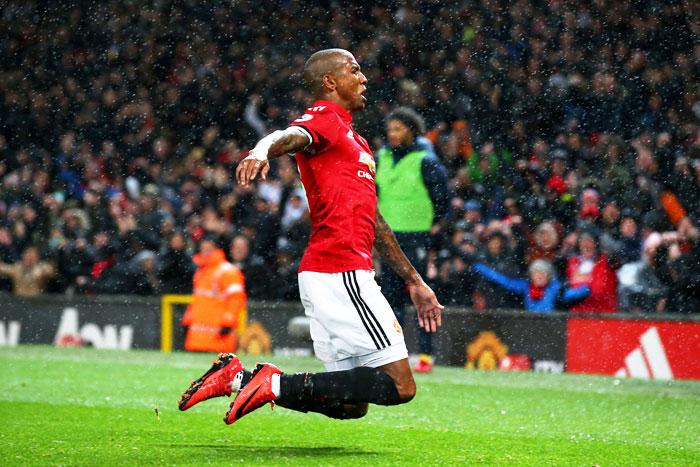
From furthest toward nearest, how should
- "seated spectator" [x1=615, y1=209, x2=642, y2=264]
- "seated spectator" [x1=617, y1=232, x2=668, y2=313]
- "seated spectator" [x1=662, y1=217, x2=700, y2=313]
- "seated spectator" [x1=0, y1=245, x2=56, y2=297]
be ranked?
1. "seated spectator" [x1=0, y1=245, x2=56, y2=297]
2. "seated spectator" [x1=615, y1=209, x2=642, y2=264]
3. "seated spectator" [x1=617, y1=232, x2=668, y2=313]
4. "seated spectator" [x1=662, y1=217, x2=700, y2=313]

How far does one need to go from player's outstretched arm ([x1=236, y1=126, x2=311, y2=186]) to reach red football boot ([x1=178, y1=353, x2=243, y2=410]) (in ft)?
3.30

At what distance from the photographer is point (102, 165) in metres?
18.1

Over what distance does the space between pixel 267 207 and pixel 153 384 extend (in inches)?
185

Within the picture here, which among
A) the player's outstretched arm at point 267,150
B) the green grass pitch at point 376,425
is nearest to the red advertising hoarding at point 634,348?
the green grass pitch at point 376,425

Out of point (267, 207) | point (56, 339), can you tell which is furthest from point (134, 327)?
point (267, 207)

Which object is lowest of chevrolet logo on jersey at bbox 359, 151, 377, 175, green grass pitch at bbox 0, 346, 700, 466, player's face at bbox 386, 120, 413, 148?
green grass pitch at bbox 0, 346, 700, 466

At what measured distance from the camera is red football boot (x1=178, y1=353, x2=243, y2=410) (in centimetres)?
564

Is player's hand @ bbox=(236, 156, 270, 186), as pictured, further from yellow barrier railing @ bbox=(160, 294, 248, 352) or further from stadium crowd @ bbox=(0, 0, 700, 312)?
yellow barrier railing @ bbox=(160, 294, 248, 352)

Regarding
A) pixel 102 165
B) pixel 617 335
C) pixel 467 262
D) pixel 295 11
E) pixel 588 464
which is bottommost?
pixel 588 464

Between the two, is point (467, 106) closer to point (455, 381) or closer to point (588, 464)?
point (455, 381)

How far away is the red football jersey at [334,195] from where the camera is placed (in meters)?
5.50

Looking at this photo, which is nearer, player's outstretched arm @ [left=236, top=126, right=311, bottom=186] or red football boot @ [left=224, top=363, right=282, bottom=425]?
player's outstretched arm @ [left=236, top=126, right=311, bottom=186]

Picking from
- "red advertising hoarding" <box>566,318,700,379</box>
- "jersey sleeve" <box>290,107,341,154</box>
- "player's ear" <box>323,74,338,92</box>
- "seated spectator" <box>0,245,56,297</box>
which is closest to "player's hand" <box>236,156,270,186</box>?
"jersey sleeve" <box>290,107,341,154</box>

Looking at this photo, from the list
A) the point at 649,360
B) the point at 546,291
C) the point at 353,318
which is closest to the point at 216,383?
the point at 353,318
